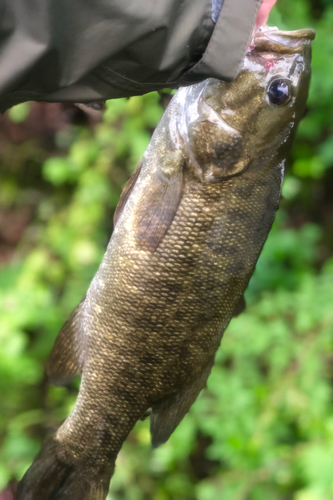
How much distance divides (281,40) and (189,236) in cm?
56

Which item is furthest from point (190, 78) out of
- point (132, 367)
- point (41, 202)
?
point (41, 202)

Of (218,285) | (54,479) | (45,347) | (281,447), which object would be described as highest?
(218,285)

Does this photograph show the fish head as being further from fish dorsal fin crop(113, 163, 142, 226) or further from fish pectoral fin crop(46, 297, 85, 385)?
fish pectoral fin crop(46, 297, 85, 385)

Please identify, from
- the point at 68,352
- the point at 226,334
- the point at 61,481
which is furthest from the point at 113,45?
the point at 226,334

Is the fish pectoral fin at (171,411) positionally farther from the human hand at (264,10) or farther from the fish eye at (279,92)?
the human hand at (264,10)

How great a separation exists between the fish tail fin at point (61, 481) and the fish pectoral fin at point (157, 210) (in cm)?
73

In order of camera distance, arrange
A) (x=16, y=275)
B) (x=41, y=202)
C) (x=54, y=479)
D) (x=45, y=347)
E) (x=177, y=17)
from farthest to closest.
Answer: (x=41, y=202)
(x=16, y=275)
(x=45, y=347)
(x=54, y=479)
(x=177, y=17)

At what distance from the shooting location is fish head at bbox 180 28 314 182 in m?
1.17

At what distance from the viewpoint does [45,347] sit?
9.10 feet

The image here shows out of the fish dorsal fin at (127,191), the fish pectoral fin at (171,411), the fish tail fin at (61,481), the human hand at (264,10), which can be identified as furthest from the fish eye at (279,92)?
the fish tail fin at (61,481)

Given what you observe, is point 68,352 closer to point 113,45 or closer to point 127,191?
point 127,191

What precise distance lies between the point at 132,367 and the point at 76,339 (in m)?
0.24

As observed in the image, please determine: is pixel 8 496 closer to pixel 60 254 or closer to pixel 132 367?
pixel 60 254

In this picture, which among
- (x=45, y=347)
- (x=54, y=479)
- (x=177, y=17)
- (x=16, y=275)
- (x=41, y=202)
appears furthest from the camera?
(x=41, y=202)
